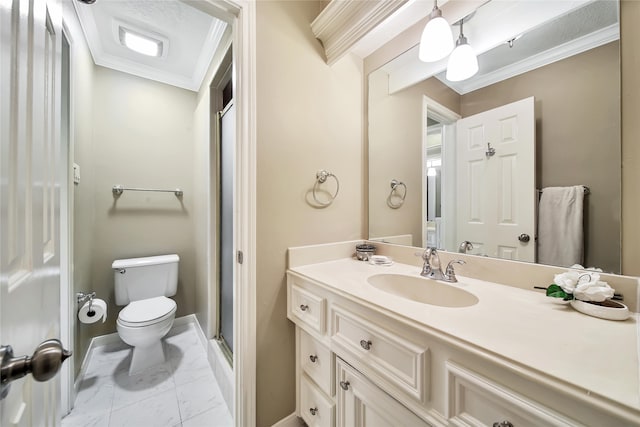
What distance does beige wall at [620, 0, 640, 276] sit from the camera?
0.71m

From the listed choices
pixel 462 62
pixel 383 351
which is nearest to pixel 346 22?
pixel 462 62

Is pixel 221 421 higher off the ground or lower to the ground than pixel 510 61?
lower

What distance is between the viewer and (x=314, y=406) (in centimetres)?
104

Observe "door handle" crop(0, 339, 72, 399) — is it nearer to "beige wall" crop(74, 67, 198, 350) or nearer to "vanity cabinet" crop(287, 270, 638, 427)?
"vanity cabinet" crop(287, 270, 638, 427)

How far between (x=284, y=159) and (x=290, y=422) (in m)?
1.31

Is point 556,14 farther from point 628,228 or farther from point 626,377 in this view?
point 626,377

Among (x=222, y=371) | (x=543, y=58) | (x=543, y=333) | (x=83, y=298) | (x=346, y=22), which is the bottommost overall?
(x=222, y=371)

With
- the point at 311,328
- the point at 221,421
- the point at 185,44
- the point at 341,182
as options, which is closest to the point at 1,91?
the point at 311,328

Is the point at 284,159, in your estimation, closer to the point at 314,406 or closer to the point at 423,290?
the point at 423,290

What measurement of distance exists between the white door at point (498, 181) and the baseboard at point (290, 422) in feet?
3.94

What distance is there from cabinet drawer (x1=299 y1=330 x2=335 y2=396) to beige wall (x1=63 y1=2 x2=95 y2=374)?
138cm

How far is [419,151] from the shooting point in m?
1.35

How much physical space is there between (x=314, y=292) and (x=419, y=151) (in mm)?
985

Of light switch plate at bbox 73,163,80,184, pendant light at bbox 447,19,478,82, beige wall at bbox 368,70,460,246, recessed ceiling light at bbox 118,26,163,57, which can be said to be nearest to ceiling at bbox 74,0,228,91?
recessed ceiling light at bbox 118,26,163,57
